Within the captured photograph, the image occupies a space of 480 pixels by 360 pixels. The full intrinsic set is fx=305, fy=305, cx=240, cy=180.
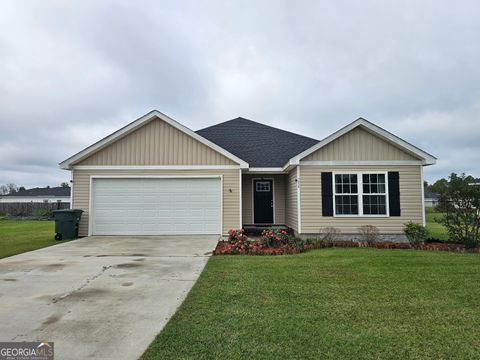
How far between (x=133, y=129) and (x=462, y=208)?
38.1 ft

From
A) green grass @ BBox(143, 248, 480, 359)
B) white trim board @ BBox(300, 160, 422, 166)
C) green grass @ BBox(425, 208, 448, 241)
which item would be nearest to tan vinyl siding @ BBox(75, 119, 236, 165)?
white trim board @ BBox(300, 160, 422, 166)

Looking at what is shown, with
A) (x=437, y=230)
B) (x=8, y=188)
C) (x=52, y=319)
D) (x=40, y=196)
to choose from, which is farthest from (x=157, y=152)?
(x=8, y=188)

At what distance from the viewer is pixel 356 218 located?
10695mm

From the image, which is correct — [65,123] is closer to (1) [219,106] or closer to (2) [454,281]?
(1) [219,106]

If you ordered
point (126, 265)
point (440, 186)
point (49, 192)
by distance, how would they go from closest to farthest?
point (126, 265) < point (440, 186) < point (49, 192)

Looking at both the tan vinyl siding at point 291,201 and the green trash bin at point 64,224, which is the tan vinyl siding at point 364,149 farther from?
the green trash bin at point 64,224

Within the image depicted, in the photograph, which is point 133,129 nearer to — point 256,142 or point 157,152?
point 157,152

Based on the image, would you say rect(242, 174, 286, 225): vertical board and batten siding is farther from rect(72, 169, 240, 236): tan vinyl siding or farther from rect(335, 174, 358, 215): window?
rect(335, 174, 358, 215): window

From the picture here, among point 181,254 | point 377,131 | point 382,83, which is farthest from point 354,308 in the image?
point 382,83

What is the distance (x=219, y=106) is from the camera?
63.3 feet

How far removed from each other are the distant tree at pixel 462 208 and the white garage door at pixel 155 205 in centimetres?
772

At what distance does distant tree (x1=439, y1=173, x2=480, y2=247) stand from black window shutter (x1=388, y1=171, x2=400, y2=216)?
133cm

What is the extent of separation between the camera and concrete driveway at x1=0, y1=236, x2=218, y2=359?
329 centimetres

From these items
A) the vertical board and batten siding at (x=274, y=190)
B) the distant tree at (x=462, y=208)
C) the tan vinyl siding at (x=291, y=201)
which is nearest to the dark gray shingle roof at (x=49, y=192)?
the vertical board and batten siding at (x=274, y=190)
